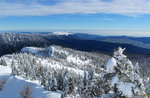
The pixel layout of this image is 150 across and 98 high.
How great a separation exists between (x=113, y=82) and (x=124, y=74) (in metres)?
1.07

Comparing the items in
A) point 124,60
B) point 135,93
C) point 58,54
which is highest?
point 124,60

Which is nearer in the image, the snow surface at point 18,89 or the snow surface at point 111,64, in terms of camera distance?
the snow surface at point 111,64

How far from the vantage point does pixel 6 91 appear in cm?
4650

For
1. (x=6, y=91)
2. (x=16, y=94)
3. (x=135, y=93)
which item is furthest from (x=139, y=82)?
(x=6, y=91)

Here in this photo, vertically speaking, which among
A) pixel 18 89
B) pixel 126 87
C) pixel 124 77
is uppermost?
pixel 124 77

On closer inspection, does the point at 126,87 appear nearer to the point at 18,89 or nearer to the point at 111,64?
the point at 111,64

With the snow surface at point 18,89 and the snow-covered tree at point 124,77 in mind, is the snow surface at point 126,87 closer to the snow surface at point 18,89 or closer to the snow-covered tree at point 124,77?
the snow-covered tree at point 124,77

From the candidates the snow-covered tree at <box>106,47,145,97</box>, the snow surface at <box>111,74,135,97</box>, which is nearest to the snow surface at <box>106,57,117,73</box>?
the snow-covered tree at <box>106,47,145,97</box>

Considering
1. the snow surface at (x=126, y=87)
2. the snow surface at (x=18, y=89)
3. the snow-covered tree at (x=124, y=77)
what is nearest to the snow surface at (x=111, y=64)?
the snow-covered tree at (x=124, y=77)

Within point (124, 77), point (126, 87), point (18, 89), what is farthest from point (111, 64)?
point (18, 89)

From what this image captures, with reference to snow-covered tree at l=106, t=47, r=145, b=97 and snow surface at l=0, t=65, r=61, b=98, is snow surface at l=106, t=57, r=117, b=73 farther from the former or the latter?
snow surface at l=0, t=65, r=61, b=98

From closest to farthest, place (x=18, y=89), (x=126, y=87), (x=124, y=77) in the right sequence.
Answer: (x=126, y=87) → (x=124, y=77) → (x=18, y=89)

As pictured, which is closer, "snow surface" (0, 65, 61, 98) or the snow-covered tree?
the snow-covered tree

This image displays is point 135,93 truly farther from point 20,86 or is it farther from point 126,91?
point 20,86
